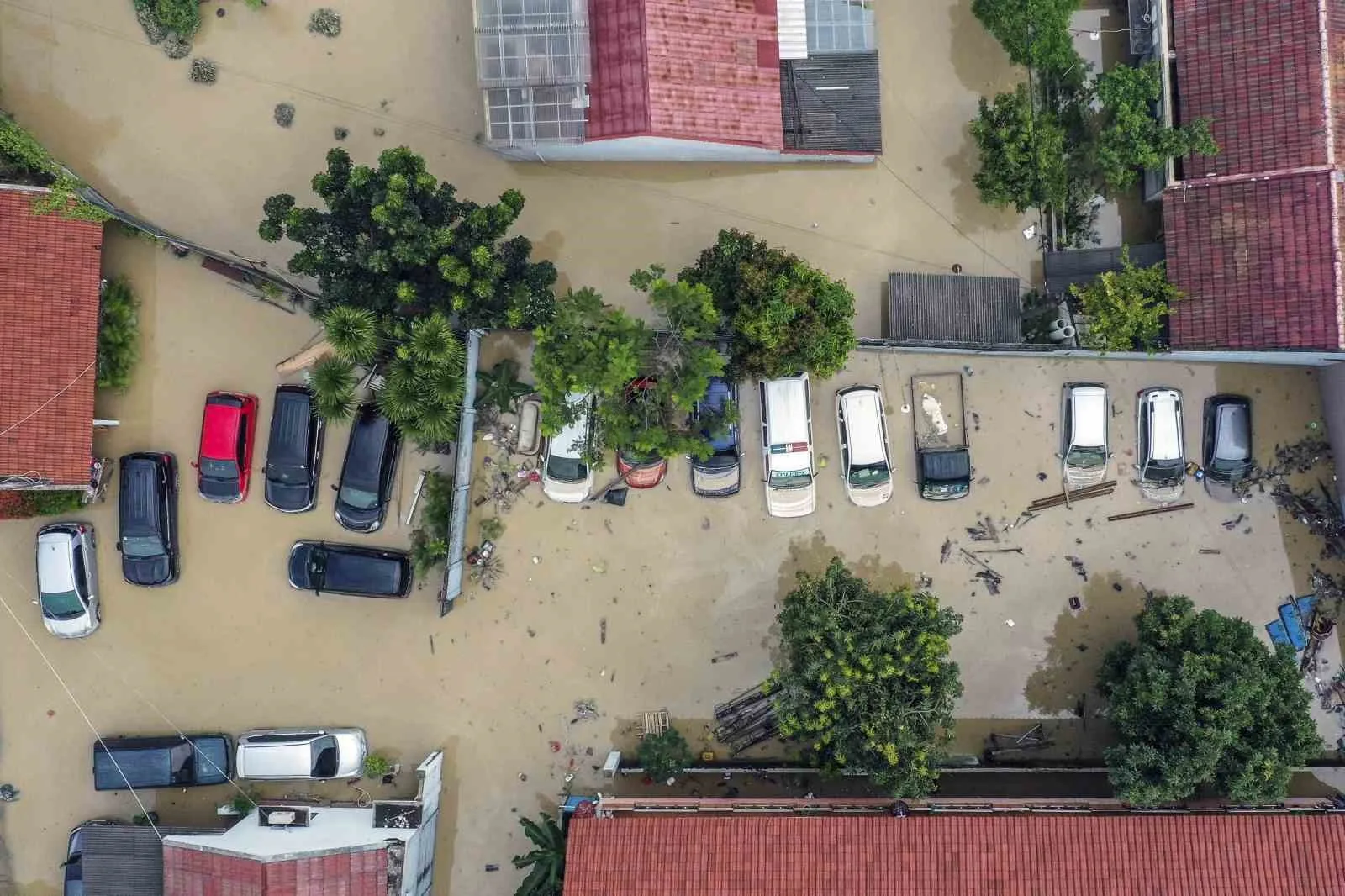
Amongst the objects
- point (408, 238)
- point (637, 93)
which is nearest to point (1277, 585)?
point (637, 93)

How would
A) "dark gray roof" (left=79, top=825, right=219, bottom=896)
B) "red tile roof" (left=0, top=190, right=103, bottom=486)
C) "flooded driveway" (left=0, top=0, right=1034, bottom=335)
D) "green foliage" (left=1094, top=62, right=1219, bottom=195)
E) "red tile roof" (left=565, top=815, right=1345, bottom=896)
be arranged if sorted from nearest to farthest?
"red tile roof" (left=565, top=815, right=1345, bottom=896), "green foliage" (left=1094, top=62, right=1219, bottom=195), "red tile roof" (left=0, top=190, right=103, bottom=486), "dark gray roof" (left=79, top=825, right=219, bottom=896), "flooded driveway" (left=0, top=0, right=1034, bottom=335)

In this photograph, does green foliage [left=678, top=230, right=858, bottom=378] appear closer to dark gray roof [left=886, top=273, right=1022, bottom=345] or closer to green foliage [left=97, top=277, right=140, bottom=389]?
dark gray roof [left=886, top=273, right=1022, bottom=345]

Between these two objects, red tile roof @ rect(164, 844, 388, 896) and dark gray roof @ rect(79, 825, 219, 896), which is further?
dark gray roof @ rect(79, 825, 219, 896)

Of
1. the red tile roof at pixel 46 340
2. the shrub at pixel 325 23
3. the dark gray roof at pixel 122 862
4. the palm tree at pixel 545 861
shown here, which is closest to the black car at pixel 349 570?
the red tile roof at pixel 46 340

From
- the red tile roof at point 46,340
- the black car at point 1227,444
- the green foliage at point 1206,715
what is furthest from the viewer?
the black car at point 1227,444

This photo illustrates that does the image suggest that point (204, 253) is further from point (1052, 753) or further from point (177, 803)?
point (1052, 753)

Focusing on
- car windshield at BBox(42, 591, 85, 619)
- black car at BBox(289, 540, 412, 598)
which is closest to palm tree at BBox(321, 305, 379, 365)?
black car at BBox(289, 540, 412, 598)

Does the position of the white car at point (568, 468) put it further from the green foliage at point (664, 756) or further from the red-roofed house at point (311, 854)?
the red-roofed house at point (311, 854)
